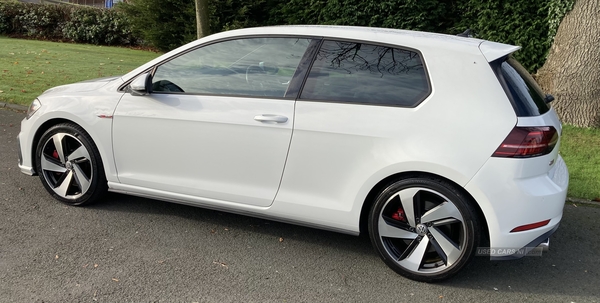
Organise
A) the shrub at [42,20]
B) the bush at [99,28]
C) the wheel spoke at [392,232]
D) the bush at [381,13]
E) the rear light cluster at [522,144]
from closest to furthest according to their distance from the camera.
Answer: the rear light cluster at [522,144], the wheel spoke at [392,232], the bush at [381,13], the bush at [99,28], the shrub at [42,20]

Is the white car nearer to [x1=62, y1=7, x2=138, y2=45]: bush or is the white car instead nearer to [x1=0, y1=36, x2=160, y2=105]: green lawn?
[x1=0, y1=36, x2=160, y2=105]: green lawn

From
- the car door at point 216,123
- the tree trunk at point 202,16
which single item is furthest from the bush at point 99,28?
the car door at point 216,123

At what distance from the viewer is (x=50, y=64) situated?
12664 millimetres

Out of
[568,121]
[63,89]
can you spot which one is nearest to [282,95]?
[63,89]

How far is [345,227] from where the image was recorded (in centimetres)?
362

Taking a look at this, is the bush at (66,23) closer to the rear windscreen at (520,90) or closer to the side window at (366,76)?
the side window at (366,76)

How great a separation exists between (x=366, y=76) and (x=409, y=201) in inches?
35.2

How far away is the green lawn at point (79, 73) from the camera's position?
605 cm

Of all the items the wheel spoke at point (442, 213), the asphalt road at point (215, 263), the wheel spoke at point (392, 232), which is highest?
the wheel spoke at point (442, 213)

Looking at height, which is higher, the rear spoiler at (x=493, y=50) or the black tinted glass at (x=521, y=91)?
the rear spoiler at (x=493, y=50)

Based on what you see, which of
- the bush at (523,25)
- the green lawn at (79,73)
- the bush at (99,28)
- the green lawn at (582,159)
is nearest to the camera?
the green lawn at (582,159)

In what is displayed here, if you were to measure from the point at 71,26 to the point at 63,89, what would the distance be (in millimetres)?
16448

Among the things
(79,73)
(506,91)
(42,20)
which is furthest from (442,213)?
(42,20)

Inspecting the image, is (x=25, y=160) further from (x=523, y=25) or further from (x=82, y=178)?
(x=523, y=25)
